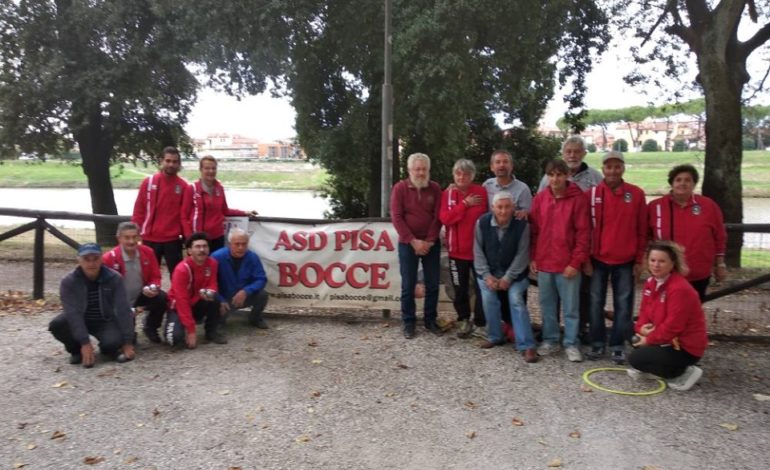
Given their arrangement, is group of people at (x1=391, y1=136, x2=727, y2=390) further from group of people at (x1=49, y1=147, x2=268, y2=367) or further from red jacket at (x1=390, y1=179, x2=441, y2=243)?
group of people at (x1=49, y1=147, x2=268, y2=367)

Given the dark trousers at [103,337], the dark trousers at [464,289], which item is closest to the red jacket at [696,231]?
the dark trousers at [464,289]

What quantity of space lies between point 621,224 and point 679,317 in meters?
0.96

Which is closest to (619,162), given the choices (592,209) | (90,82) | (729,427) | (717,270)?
(592,209)

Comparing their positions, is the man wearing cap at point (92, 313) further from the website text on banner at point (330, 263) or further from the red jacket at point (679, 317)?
the red jacket at point (679, 317)

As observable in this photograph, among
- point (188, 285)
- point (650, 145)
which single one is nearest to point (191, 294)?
point (188, 285)

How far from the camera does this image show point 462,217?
5.92m

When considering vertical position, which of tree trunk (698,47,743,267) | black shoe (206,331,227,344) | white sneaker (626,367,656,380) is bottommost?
white sneaker (626,367,656,380)

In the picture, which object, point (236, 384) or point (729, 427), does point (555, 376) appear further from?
point (236, 384)

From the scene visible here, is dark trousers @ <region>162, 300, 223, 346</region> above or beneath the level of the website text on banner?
beneath

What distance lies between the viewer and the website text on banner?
6.79 metres

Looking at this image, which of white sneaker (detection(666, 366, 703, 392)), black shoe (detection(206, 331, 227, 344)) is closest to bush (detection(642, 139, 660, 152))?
white sneaker (detection(666, 366, 703, 392))

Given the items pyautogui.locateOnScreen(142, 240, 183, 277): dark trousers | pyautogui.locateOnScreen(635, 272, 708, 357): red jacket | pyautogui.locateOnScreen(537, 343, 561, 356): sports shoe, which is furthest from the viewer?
pyautogui.locateOnScreen(142, 240, 183, 277): dark trousers

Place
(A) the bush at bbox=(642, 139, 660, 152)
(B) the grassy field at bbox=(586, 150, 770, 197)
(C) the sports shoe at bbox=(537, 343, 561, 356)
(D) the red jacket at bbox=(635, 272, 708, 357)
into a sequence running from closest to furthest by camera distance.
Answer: (D) the red jacket at bbox=(635, 272, 708, 357) → (C) the sports shoe at bbox=(537, 343, 561, 356) → (B) the grassy field at bbox=(586, 150, 770, 197) → (A) the bush at bbox=(642, 139, 660, 152)

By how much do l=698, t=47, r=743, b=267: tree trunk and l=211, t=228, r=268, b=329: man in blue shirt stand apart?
9.71m
